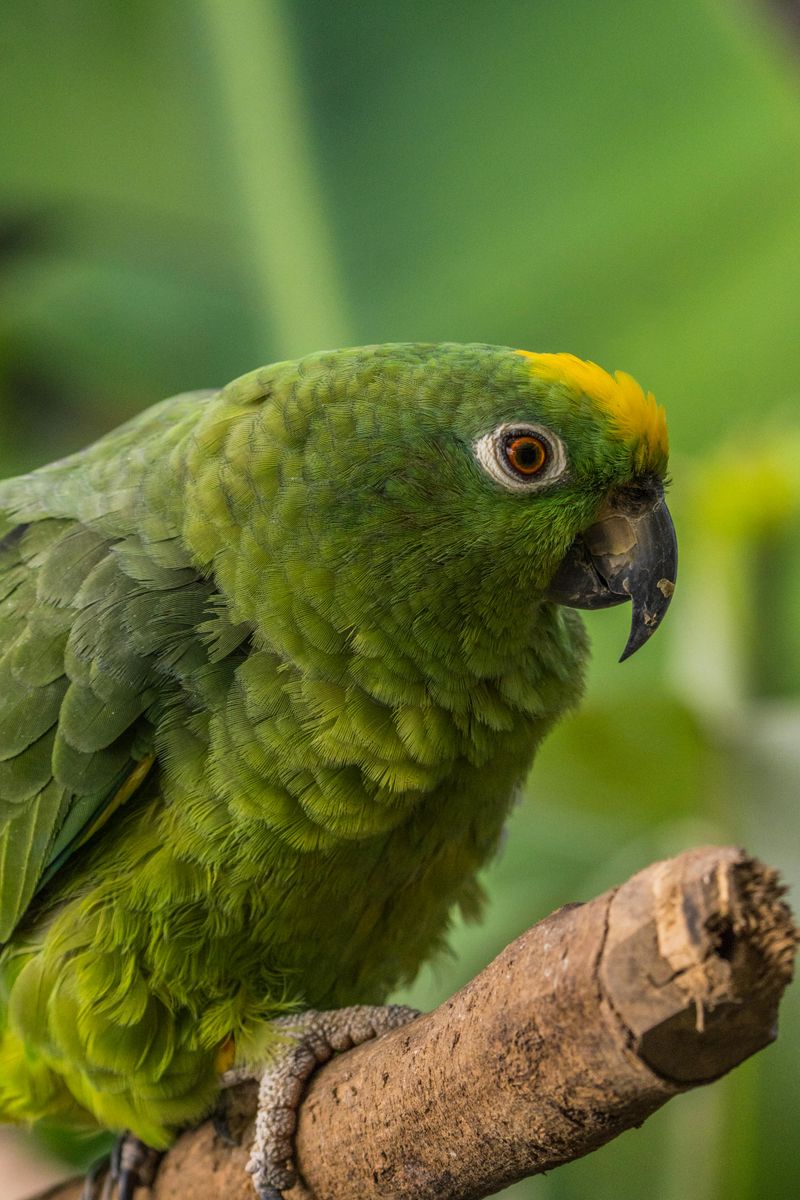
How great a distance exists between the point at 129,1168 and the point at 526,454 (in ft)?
3.79

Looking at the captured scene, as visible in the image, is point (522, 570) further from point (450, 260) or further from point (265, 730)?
point (450, 260)

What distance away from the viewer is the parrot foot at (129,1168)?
5.43 ft

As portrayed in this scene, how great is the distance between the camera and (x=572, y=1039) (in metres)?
0.91

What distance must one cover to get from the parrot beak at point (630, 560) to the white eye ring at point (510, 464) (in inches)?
3.8

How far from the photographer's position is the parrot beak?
141cm

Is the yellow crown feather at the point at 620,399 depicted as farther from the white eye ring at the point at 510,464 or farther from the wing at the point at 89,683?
the wing at the point at 89,683

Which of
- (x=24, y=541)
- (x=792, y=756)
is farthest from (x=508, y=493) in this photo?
(x=792, y=756)

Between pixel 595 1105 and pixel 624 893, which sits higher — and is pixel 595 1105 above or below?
below

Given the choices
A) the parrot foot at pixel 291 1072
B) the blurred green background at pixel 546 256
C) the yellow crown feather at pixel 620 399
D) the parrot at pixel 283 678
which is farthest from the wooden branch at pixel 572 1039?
the blurred green background at pixel 546 256

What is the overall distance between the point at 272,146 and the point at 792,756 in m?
1.63

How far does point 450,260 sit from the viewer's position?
243 centimetres

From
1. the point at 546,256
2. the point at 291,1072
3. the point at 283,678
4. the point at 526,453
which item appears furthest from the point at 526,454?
the point at 546,256

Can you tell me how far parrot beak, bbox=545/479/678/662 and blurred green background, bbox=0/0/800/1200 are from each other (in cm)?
57

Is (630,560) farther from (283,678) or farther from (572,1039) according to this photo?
(572,1039)
